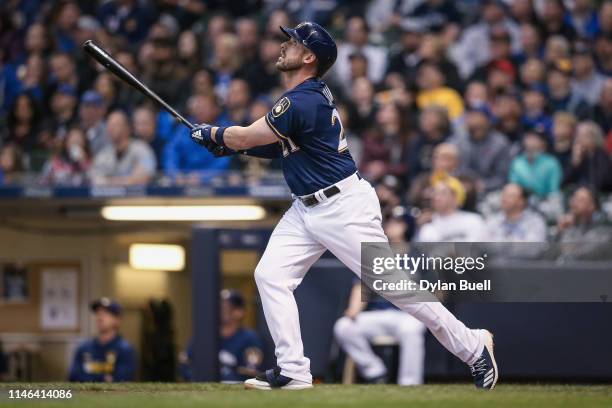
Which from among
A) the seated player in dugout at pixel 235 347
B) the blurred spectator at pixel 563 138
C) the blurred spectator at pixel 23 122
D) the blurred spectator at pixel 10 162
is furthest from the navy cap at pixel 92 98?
the blurred spectator at pixel 563 138

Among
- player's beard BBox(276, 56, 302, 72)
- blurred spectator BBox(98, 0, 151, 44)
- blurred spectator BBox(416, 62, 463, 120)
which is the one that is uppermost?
blurred spectator BBox(98, 0, 151, 44)

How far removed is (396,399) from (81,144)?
7060 millimetres

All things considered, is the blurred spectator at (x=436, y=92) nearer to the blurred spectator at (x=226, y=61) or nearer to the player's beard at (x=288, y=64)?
the blurred spectator at (x=226, y=61)

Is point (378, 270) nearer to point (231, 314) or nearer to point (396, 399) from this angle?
point (396, 399)

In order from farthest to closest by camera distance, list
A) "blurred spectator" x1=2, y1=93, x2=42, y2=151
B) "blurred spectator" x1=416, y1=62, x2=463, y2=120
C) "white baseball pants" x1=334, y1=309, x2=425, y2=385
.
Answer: "blurred spectator" x1=2, y1=93, x2=42, y2=151
"blurred spectator" x1=416, y1=62, x2=463, y2=120
"white baseball pants" x1=334, y1=309, x2=425, y2=385

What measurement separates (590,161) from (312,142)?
4.65 meters

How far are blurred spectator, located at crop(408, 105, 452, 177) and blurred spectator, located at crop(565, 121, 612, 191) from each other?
3.96 ft

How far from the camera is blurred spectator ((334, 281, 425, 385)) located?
8789 millimetres

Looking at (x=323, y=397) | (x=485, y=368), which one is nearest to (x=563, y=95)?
(x=485, y=368)

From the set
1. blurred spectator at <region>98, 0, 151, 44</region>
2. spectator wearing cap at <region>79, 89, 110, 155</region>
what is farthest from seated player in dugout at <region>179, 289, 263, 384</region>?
blurred spectator at <region>98, 0, 151, 44</region>

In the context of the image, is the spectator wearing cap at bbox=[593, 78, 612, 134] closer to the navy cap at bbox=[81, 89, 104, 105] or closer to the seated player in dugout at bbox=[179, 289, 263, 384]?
the seated player in dugout at bbox=[179, 289, 263, 384]

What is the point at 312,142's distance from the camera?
6.04 m

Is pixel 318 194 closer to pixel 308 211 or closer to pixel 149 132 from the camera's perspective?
pixel 308 211

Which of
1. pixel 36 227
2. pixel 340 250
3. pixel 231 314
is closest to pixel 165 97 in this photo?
pixel 36 227
